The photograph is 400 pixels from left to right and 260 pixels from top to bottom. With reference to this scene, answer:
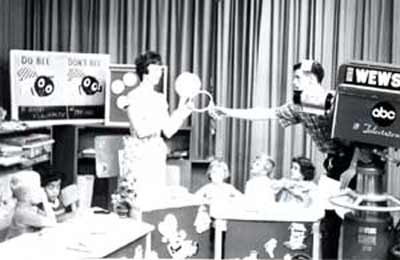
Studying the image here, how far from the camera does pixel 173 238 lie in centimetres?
297

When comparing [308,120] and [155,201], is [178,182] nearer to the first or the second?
[155,201]

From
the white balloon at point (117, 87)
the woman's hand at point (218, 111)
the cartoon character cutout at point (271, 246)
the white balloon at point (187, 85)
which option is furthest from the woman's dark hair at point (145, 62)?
the cartoon character cutout at point (271, 246)

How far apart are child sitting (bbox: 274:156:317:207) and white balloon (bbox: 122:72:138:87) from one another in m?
1.22

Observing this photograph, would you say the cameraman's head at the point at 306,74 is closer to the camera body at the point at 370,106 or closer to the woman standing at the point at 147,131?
the camera body at the point at 370,106

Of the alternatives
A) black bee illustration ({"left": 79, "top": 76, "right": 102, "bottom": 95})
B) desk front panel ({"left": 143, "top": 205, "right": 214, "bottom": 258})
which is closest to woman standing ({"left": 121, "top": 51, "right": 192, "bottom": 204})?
desk front panel ({"left": 143, "top": 205, "right": 214, "bottom": 258})

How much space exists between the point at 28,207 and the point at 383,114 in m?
1.93

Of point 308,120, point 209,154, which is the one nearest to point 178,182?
point 209,154

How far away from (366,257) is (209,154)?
338cm

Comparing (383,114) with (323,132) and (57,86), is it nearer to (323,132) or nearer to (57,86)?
(323,132)

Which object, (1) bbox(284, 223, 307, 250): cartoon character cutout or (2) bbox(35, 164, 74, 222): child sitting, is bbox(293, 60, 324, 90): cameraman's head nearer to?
(1) bbox(284, 223, 307, 250): cartoon character cutout

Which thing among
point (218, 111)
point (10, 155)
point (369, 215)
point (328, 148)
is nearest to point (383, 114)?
point (369, 215)

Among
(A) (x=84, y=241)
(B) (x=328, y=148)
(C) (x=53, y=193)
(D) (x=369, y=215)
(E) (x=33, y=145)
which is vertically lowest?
(C) (x=53, y=193)

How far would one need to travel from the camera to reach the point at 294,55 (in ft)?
14.2

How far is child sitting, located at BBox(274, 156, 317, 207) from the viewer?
3082 millimetres
